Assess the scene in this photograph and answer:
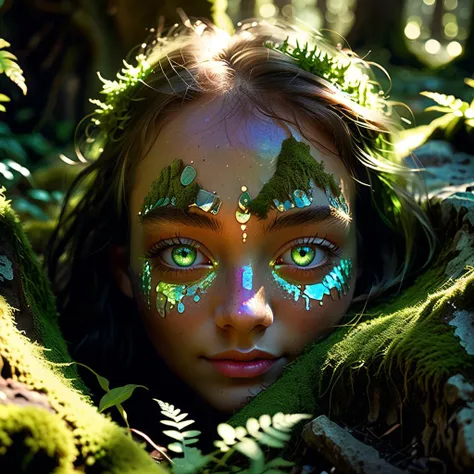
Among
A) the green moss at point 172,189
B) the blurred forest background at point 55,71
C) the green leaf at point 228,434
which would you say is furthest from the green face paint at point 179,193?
the blurred forest background at point 55,71

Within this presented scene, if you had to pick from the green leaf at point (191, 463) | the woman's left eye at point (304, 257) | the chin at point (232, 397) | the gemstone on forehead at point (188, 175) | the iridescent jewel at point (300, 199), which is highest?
the iridescent jewel at point (300, 199)

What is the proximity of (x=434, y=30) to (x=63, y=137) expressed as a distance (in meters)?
13.0

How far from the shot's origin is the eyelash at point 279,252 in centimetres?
298

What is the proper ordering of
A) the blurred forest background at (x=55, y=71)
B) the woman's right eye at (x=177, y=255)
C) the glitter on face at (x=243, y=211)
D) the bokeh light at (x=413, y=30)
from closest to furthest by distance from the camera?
the glitter on face at (x=243, y=211), the woman's right eye at (x=177, y=255), the blurred forest background at (x=55, y=71), the bokeh light at (x=413, y=30)

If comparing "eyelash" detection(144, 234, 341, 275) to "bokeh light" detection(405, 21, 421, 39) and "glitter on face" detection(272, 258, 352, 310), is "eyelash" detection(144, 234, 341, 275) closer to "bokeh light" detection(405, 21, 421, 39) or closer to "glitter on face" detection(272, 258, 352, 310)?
"glitter on face" detection(272, 258, 352, 310)

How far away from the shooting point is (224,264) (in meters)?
2.92

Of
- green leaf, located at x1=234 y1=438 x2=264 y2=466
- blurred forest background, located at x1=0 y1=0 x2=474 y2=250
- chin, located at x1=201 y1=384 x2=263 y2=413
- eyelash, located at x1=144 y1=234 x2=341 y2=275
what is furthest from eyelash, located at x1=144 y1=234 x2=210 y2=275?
blurred forest background, located at x1=0 y1=0 x2=474 y2=250

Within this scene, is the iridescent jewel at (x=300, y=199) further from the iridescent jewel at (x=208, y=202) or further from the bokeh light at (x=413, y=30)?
the bokeh light at (x=413, y=30)

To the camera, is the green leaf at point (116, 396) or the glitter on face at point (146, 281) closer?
the green leaf at point (116, 396)

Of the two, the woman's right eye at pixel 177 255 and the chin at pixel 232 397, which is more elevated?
the woman's right eye at pixel 177 255

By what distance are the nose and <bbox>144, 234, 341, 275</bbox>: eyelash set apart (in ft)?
0.57

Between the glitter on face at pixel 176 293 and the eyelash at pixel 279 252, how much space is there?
64 millimetres

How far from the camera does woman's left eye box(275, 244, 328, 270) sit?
2979 millimetres

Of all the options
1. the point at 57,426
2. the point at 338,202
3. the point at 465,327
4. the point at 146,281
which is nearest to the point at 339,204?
the point at 338,202
